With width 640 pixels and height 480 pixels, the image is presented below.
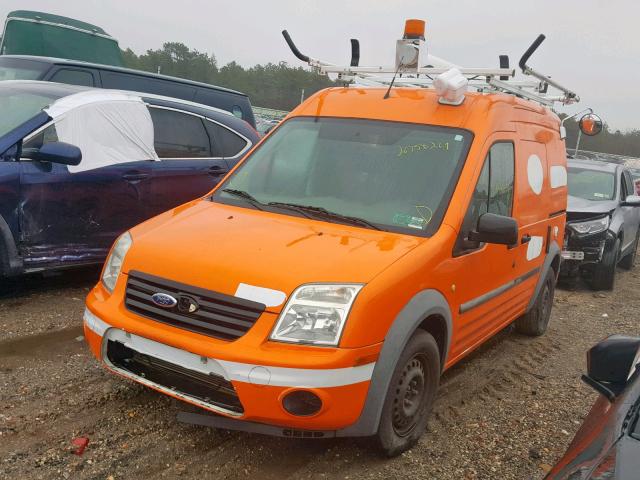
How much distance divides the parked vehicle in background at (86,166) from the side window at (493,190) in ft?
10.2

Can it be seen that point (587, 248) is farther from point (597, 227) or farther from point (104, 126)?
point (104, 126)

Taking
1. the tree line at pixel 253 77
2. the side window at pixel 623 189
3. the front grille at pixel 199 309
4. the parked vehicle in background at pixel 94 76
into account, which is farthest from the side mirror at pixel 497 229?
the tree line at pixel 253 77

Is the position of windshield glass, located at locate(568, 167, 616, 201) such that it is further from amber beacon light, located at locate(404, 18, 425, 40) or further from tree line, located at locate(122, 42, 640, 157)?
tree line, located at locate(122, 42, 640, 157)

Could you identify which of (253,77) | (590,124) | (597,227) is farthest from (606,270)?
(253,77)

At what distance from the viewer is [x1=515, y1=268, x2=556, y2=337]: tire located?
563cm

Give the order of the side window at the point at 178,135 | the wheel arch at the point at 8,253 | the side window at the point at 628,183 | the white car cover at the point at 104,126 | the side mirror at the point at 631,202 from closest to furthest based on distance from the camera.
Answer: the wheel arch at the point at 8,253, the white car cover at the point at 104,126, the side window at the point at 178,135, the side mirror at the point at 631,202, the side window at the point at 628,183

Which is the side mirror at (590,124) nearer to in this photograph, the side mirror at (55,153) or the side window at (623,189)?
the side window at (623,189)

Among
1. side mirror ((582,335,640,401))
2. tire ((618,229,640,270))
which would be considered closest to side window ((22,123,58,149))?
side mirror ((582,335,640,401))

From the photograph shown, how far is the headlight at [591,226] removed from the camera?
325 inches

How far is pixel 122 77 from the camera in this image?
26.3ft

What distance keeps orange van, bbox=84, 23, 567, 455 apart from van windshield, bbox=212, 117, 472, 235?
1 cm

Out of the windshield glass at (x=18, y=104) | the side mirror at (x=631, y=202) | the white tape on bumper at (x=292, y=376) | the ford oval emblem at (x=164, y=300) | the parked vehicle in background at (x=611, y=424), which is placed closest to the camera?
the parked vehicle in background at (x=611, y=424)

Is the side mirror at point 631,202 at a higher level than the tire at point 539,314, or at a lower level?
higher

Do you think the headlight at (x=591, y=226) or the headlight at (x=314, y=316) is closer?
the headlight at (x=314, y=316)
